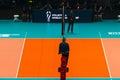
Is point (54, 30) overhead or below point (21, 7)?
below

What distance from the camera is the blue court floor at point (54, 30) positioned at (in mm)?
29617

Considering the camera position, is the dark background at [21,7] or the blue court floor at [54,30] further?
the dark background at [21,7]

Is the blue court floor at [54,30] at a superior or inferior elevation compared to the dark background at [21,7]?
inferior

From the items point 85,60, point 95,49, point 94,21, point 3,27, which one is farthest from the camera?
point 94,21

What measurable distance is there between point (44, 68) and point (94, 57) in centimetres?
363

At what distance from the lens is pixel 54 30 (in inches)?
1247

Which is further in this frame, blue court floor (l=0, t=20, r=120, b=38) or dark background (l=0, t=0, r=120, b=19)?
dark background (l=0, t=0, r=120, b=19)

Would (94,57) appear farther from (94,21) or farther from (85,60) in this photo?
(94,21)

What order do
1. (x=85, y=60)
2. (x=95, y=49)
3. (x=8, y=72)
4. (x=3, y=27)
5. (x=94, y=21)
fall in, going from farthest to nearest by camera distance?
(x=94, y=21) < (x=3, y=27) < (x=95, y=49) < (x=85, y=60) < (x=8, y=72)

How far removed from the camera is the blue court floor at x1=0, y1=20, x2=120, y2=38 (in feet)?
97.2

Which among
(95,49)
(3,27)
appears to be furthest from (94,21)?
(95,49)

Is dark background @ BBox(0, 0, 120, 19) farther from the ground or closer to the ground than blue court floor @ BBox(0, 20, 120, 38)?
farther from the ground

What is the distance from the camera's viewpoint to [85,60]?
23016 mm

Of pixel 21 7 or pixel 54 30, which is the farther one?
pixel 21 7
